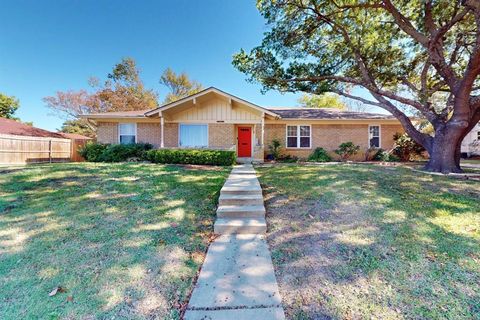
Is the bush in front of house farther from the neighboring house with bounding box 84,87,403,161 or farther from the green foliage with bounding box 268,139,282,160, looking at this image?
the green foliage with bounding box 268,139,282,160

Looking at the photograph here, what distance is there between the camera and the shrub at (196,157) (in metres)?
10.8

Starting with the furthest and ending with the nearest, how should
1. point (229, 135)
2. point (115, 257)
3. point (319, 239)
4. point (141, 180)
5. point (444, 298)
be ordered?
point (229, 135), point (141, 180), point (319, 239), point (115, 257), point (444, 298)

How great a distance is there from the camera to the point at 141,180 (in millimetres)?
6848

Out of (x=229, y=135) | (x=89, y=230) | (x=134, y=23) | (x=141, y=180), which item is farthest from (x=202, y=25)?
(x=89, y=230)

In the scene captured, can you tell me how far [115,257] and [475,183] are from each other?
10.2 m

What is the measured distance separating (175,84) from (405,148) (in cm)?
2757

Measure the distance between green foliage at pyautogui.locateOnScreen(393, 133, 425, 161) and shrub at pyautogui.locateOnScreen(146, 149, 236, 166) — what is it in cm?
1152

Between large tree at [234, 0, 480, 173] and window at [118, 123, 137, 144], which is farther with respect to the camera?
window at [118, 123, 137, 144]

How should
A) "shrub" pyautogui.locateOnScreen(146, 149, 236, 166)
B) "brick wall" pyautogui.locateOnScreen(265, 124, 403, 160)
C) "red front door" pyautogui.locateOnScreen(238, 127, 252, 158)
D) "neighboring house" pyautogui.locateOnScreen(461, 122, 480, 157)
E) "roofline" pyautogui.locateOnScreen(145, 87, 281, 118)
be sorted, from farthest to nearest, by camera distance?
"neighboring house" pyautogui.locateOnScreen(461, 122, 480, 157) → "brick wall" pyautogui.locateOnScreen(265, 124, 403, 160) → "red front door" pyautogui.locateOnScreen(238, 127, 252, 158) → "roofline" pyautogui.locateOnScreen(145, 87, 281, 118) → "shrub" pyautogui.locateOnScreen(146, 149, 236, 166)

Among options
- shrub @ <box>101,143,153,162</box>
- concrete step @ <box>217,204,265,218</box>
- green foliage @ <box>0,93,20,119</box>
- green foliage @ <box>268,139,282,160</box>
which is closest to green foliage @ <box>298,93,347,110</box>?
green foliage @ <box>268,139,282,160</box>

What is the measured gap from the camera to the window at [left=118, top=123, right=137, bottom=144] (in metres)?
14.6

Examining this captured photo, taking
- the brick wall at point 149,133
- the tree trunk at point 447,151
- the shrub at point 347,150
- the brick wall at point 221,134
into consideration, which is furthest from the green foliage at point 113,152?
the tree trunk at point 447,151

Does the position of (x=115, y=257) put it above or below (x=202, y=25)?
below

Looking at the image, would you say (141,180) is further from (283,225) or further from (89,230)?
(283,225)
